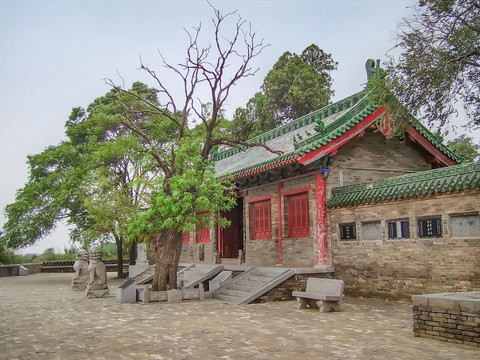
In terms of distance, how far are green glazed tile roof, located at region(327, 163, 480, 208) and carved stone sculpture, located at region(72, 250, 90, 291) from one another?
9.96 meters

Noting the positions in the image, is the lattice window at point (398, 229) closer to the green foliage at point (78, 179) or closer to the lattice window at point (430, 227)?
the lattice window at point (430, 227)

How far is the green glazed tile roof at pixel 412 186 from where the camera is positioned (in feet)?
32.5

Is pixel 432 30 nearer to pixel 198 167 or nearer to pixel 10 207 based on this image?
pixel 198 167

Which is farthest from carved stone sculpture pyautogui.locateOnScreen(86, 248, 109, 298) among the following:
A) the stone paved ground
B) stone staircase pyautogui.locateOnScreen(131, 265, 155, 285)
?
stone staircase pyautogui.locateOnScreen(131, 265, 155, 285)

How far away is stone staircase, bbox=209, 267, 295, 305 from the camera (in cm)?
1195

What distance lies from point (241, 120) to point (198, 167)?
21092mm

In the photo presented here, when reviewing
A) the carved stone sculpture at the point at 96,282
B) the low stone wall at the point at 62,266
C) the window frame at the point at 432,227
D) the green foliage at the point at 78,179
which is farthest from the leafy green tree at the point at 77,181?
the window frame at the point at 432,227

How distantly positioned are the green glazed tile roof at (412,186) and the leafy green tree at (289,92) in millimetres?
17543

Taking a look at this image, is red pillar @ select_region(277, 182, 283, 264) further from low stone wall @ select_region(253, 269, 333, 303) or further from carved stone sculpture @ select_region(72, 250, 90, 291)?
carved stone sculpture @ select_region(72, 250, 90, 291)

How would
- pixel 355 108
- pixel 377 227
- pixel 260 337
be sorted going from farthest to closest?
pixel 355 108
pixel 377 227
pixel 260 337

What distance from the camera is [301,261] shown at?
14.3 meters

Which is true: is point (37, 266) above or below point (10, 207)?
below

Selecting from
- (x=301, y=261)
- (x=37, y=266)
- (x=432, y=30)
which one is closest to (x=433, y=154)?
(x=301, y=261)

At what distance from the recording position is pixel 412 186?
36.2ft
